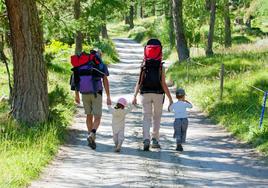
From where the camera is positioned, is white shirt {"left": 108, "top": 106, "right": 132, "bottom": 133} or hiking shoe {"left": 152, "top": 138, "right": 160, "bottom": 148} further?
hiking shoe {"left": 152, "top": 138, "right": 160, "bottom": 148}

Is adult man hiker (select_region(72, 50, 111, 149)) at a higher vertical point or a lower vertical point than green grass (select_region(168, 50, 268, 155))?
higher

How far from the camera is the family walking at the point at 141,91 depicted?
10.0 meters

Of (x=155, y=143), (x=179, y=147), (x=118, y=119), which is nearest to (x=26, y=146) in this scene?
(x=118, y=119)

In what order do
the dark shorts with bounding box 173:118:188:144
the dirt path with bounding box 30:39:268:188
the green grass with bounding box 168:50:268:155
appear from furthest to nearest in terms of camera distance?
1. the green grass with bounding box 168:50:268:155
2. the dark shorts with bounding box 173:118:188:144
3. the dirt path with bounding box 30:39:268:188

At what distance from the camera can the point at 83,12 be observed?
23297mm

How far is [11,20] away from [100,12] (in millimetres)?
12719

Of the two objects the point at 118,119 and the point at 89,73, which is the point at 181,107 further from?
the point at 89,73

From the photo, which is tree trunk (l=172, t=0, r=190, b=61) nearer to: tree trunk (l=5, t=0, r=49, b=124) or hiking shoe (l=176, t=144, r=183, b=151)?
tree trunk (l=5, t=0, r=49, b=124)

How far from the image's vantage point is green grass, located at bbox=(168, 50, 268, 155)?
11641 millimetres

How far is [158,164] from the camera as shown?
909cm

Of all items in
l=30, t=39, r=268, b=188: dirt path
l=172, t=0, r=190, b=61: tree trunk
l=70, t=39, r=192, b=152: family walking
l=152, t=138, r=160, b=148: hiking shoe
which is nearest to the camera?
l=30, t=39, r=268, b=188: dirt path

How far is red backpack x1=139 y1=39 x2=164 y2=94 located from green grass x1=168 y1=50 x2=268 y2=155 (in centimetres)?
238

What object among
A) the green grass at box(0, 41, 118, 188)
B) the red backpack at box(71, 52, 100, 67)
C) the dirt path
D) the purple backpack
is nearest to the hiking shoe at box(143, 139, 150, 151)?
the dirt path

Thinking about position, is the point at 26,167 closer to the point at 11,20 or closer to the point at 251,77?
the point at 11,20
